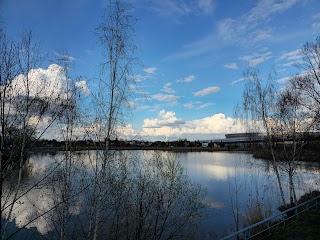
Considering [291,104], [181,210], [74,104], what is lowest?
[181,210]

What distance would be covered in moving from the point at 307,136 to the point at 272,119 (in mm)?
5174

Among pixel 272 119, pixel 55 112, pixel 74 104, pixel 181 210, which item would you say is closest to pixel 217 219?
pixel 181 210

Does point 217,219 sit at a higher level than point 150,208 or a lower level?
lower

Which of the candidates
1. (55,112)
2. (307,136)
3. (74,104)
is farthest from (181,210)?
(307,136)

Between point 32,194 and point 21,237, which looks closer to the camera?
point 21,237

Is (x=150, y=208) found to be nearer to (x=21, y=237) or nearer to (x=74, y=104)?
(x=21, y=237)

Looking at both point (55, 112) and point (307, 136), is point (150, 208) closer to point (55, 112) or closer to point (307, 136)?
point (55, 112)

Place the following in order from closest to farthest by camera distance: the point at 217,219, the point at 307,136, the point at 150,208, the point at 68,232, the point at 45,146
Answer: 1. the point at 45,146
2. the point at 68,232
3. the point at 150,208
4. the point at 217,219
5. the point at 307,136

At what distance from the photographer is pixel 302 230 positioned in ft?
39.0

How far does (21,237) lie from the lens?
44.8 ft

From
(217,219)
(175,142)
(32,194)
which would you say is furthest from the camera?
(175,142)

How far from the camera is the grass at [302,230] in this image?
11023 mm

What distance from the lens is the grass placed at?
1102 cm

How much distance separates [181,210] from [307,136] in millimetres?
13959
